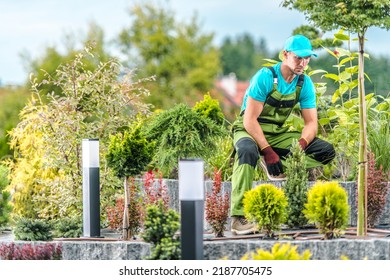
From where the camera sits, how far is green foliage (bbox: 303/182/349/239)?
7754mm

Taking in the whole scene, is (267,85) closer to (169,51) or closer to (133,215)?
(133,215)

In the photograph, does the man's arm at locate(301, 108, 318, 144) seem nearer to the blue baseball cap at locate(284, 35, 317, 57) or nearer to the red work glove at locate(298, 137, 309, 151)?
the red work glove at locate(298, 137, 309, 151)

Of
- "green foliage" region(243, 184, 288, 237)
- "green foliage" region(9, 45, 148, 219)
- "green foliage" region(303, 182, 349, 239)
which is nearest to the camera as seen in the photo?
"green foliage" region(303, 182, 349, 239)

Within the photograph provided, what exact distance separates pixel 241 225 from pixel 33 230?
2365 mm

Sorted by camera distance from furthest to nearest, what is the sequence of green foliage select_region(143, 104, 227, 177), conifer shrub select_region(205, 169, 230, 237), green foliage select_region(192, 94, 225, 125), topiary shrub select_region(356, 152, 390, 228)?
1. green foliage select_region(192, 94, 225, 125)
2. green foliage select_region(143, 104, 227, 177)
3. topiary shrub select_region(356, 152, 390, 228)
4. conifer shrub select_region(205, 169, 230, 237)

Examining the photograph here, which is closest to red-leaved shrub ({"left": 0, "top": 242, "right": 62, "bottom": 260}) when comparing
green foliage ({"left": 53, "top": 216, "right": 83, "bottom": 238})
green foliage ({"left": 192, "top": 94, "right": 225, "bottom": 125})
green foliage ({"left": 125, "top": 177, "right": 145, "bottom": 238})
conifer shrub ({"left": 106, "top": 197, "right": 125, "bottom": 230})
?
green foliage ({"left": 53, "top": 216, "right": 83, "bottom": 238})

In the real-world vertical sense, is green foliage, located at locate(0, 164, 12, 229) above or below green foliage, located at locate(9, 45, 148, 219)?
below

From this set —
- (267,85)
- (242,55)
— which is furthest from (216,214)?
(242,55)

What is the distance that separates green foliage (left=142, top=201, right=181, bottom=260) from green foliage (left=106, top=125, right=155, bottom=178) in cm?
95

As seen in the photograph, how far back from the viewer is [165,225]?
24.3 feet

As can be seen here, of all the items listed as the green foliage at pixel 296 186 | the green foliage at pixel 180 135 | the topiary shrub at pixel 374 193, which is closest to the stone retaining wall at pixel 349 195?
the green foliage at pixel 180 135

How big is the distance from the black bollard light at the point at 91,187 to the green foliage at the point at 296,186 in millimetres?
1961

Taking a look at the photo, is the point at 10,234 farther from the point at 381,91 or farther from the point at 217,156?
the point at 381,91

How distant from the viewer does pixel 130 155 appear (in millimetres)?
8352
